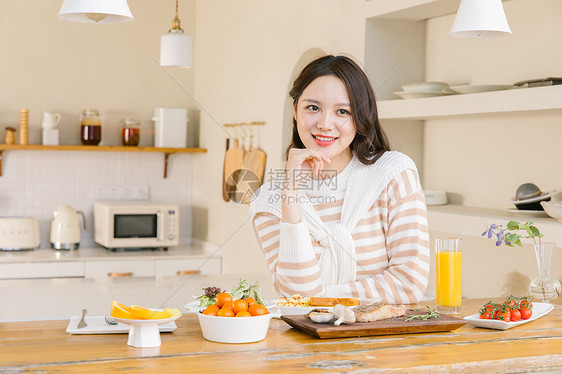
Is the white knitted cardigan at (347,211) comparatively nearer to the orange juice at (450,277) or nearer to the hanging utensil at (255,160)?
the orange juice at (450,277)

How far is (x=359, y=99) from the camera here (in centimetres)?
185

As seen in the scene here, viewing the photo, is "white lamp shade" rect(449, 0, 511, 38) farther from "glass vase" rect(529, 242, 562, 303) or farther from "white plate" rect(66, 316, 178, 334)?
"white plate" rect(66, 316, 178, 334)

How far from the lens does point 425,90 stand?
8.54ft

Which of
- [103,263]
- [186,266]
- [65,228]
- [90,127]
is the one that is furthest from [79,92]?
[186,266]

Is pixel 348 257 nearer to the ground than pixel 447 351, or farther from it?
farther from it

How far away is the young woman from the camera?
1.79m

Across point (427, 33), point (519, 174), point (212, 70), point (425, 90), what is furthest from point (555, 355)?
point (212, 70)

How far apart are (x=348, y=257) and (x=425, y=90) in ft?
3.29

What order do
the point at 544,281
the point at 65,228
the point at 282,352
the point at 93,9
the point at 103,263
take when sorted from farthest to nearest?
the point at 65,228
the point at 103,263
the point at 544,281
the point at 93,9
the point at 282,352

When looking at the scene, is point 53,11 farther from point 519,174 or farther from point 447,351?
point 447,351

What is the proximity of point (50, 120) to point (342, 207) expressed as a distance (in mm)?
3136

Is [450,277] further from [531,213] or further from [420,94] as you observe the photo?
[420,94]

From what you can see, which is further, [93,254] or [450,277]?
[93,254]

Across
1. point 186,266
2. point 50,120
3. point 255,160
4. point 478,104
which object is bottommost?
point 186,266
